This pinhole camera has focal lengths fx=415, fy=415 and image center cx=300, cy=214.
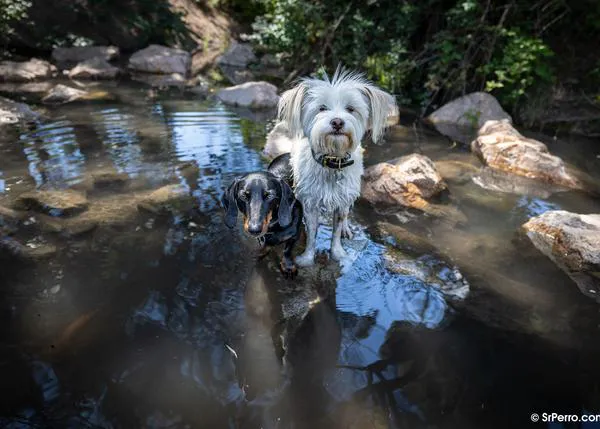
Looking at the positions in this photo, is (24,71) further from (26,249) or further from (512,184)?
(512,184)

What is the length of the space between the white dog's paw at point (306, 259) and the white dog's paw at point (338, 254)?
0.23 meters

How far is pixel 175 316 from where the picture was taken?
3.38m

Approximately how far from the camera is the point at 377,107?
12.3 ft

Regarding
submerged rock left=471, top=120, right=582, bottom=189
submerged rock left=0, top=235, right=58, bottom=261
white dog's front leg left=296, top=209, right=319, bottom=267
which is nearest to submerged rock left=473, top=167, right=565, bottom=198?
submerged rock left=471, top=120, right=582, bottom=189

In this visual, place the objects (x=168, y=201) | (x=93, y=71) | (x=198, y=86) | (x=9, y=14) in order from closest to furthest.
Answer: (x=168, y=201), (x=198, y=86), (x=93, y=71), (x=9, y=14)

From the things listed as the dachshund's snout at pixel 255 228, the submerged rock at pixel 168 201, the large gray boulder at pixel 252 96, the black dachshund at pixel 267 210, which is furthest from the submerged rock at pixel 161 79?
the dachshund's snout at pixel 255 228

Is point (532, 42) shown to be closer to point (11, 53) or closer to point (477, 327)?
point (477, 327)

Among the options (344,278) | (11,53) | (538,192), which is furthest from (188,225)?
(11,53)

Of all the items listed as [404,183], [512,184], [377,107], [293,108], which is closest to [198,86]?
[404,183]

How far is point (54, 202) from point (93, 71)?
33.0 ft

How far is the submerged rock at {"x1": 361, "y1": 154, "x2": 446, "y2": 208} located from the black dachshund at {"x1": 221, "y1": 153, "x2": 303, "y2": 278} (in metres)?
2.07

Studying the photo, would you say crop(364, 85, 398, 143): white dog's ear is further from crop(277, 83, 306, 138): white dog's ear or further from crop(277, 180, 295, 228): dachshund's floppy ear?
crop(277, 180, 295, 228): dachshund's floppy ear

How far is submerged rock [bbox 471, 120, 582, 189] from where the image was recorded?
258 inches

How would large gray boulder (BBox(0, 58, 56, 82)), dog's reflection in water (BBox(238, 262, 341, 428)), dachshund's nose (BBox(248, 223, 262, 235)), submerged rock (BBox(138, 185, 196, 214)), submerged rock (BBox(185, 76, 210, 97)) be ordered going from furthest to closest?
submerged rock (BBox(185, 76, 210, 97)) → large gray boulder (BBox(0, 58, 56, 82)) → submerged rock (BBox(138, 185, 196, 214)) → dachshund's nose (BBox(248, 223, 262, 235)) → dog's reflection in water (BBox(238, 262, 341, 428))
